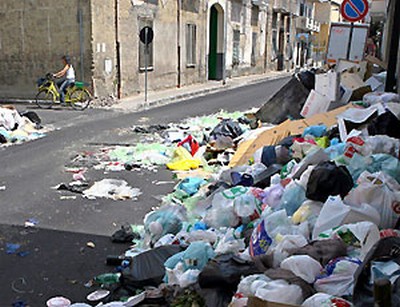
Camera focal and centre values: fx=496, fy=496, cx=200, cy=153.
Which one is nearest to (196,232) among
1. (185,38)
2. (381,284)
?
(381,284)

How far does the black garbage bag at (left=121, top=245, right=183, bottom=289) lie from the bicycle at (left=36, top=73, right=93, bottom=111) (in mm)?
10773

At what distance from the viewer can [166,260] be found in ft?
12.7

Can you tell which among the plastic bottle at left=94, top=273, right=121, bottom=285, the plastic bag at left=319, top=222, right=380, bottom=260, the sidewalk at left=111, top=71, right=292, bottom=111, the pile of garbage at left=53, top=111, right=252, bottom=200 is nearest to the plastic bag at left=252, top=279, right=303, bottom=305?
the plastic bag at left=319, top=222, right=380, bottom=260

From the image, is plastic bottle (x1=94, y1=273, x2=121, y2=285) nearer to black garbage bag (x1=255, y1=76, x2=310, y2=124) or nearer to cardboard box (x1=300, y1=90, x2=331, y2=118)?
cardboard box (x1=300, y1=90, x2=331, y2=118)

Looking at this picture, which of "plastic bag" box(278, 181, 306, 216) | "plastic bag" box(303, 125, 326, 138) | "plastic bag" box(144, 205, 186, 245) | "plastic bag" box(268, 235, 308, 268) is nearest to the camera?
"plastic bag" box(268, 235, 308, 268)

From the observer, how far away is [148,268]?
3887 mm

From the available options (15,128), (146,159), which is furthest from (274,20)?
(146,159)

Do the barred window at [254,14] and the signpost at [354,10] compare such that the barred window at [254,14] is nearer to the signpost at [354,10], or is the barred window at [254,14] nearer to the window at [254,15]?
the window at [254,15]

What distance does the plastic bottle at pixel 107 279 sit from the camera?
13.1 feet

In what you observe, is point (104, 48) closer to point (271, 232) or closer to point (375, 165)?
point (375, 165)

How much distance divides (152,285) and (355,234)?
5.13ft

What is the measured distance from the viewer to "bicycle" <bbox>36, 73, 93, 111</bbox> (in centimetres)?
1432

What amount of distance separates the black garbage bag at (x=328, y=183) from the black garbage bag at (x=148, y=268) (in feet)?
3.86

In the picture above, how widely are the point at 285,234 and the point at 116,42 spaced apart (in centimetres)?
1375
